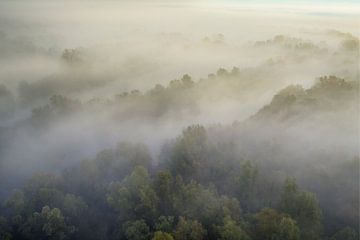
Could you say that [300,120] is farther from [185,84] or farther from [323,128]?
[185,84]

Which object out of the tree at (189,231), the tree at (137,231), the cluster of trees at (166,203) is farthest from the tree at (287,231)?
the tree at (137,231)

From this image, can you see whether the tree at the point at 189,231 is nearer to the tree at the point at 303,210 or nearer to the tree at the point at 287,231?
the tree at the point at 287,231

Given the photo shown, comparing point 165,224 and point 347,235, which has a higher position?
point 347,235

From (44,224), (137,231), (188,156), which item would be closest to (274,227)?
(137,231)

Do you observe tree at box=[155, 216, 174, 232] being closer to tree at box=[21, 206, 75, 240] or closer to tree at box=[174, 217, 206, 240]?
tree at box=[174, 217, 206, 240]

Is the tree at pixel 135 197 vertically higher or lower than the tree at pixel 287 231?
lower

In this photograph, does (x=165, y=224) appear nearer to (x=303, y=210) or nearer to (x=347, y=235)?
(x=303, y=210)
